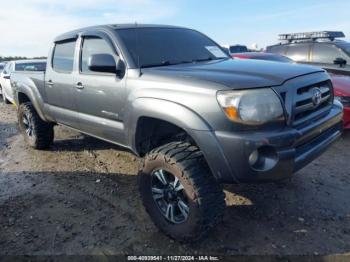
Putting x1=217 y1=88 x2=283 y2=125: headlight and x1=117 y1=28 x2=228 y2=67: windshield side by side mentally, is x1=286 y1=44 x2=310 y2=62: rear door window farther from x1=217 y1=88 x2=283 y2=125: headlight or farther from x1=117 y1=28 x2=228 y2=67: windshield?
x1=217 y1=88 x2=283 y2=125: headlight

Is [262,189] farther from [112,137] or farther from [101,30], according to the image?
[101,30]

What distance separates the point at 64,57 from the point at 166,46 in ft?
5.35

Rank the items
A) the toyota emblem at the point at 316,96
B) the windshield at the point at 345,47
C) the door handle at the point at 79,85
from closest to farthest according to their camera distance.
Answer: the toyota emblem at the point at 316,96 → the door handle at the point at 79,85 → the windshield at the point at 345,47

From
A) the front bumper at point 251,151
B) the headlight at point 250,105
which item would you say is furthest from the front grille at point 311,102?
the headlight at point 250,105

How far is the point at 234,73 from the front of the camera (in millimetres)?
2975

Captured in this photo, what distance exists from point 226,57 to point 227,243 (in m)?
2.12

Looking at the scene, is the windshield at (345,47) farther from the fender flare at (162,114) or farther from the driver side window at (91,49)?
the fender flare at (162,114)

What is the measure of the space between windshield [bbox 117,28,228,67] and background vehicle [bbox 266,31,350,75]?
4.50 meters

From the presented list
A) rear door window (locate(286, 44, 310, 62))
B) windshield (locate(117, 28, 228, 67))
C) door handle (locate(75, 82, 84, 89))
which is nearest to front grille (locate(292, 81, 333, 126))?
windshield (locate(117, 28, 228, 67))

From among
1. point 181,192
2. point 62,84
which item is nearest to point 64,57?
point 62,84

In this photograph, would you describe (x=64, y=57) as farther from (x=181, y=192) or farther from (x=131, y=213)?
(x=181, y=192)

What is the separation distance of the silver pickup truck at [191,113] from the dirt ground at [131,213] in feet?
1.06

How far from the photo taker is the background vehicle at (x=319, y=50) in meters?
7.95

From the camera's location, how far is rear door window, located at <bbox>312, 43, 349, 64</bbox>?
8.24 m
